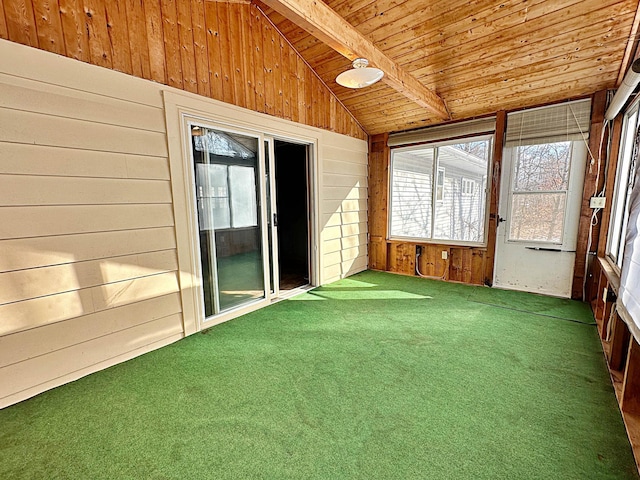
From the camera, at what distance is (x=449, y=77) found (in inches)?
136

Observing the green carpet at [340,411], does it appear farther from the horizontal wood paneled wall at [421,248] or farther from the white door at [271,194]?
the horizontal wood paneled wall at [421,248]

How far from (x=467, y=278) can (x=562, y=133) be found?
2.14m

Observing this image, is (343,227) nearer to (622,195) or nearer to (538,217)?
→ (538,217)

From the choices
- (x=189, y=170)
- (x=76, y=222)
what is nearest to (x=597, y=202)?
(x=189, y=170)

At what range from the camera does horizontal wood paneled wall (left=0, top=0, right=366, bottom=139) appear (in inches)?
75.0

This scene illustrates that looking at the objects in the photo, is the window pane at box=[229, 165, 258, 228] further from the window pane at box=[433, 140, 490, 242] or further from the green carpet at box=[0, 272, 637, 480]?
the window pane at box=[433, 140, 490, 242]

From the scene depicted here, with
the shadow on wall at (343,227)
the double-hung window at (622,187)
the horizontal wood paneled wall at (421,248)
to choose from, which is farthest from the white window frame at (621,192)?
the shadow on wall at (343,227)

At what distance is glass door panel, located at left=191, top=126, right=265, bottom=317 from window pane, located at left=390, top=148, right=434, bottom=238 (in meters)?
2.60

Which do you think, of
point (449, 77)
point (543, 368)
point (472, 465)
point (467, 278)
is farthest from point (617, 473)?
point (449, 77)

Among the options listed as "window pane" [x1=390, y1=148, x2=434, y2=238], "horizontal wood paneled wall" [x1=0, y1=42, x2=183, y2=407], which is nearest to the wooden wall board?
"window pane" [x1=390, y1=148, x2=434, y2=238]

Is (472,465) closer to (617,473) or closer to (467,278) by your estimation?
(617,473)

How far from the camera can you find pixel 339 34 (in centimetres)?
230

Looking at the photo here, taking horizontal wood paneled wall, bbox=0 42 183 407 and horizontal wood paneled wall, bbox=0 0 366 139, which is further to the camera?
horizontal wood paneled wall, bbox=0 0 366 139

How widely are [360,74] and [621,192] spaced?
2.89m
